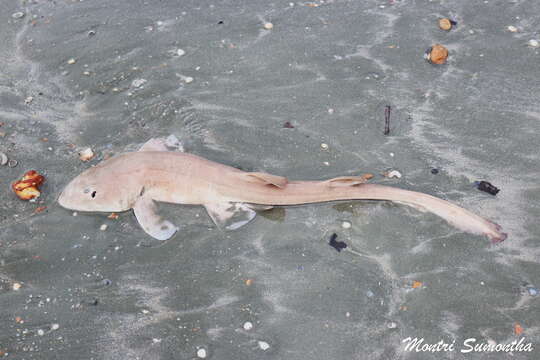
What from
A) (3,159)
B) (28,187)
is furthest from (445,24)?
(3,159)

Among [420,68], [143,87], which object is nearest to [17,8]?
[143,87]

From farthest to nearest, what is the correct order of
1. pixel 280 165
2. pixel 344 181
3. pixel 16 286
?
1. pixel 280 165
2. pixel 344 181
3. pixel 16 286

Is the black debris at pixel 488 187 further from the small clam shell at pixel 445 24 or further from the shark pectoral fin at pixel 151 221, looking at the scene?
the shark pectoral fin at pixel 151 221

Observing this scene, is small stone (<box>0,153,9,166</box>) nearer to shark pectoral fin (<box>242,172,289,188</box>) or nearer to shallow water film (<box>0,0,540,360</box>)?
shallow water film (<box>0,0,540,360</box>)

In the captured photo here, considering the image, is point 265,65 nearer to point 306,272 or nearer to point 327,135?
point 327,135

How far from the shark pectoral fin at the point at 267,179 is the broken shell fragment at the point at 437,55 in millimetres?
3090

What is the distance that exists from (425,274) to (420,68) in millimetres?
3179

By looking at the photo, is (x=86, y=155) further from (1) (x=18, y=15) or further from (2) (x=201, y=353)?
(1) (x=18, y=15)

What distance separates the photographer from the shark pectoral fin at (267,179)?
4375mm

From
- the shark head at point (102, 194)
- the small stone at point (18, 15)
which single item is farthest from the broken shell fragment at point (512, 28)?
the small stone at point (18, 15)

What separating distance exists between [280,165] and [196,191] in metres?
1.07

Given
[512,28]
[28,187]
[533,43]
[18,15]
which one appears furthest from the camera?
[18,15]

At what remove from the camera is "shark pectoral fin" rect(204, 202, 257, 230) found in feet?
14.6

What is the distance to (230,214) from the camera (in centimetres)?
451
